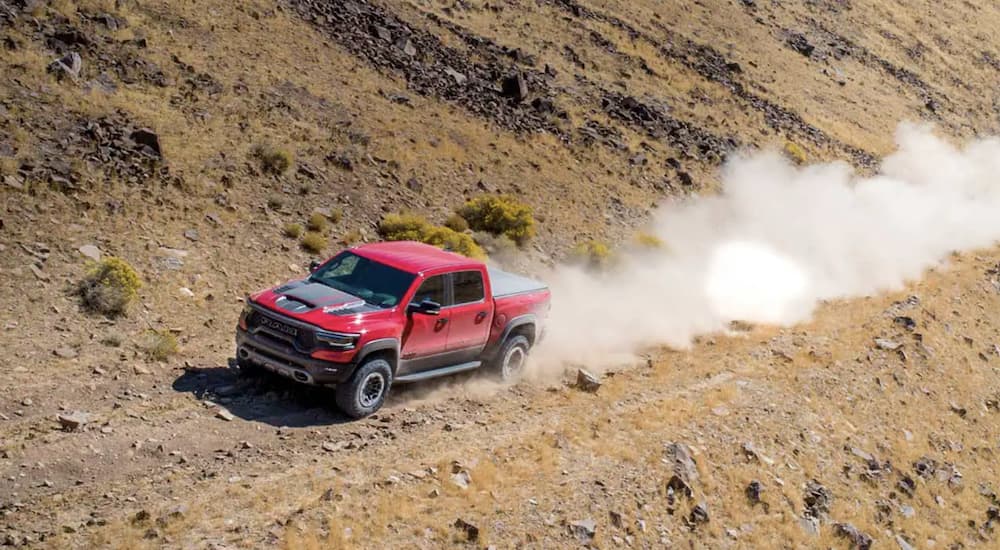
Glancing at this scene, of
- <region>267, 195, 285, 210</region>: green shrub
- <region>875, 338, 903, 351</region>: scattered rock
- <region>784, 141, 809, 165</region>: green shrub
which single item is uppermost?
<region>784, 141, 809, 165</region>: green shrub

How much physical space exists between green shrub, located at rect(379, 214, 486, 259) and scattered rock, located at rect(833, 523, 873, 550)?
10.3 m

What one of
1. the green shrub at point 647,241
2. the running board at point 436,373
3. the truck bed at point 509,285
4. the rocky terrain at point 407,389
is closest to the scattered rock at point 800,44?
the rocky terrain at point 407,389

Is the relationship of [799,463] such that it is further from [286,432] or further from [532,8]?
[532,8]

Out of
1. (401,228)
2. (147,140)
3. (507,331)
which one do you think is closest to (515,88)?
(401,228)

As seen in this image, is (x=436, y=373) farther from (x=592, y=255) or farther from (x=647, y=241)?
(x=647, y=241)

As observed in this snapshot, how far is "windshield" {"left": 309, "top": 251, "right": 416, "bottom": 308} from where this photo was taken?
12.4 metres

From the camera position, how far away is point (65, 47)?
2184 centimetres

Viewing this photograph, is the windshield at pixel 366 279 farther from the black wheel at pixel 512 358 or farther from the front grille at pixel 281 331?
the black wheel at pixel 512 358

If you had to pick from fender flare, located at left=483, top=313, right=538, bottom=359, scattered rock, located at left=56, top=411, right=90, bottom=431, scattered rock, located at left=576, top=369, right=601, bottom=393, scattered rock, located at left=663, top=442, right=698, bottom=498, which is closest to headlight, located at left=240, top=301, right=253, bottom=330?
scattered rock, located at left=56, top=411, right=90, bottom=431

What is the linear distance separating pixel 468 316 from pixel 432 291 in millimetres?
788

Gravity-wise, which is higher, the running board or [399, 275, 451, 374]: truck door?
[399, 275, 451, 374]: truck door

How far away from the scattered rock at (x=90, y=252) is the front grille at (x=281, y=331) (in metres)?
5.42

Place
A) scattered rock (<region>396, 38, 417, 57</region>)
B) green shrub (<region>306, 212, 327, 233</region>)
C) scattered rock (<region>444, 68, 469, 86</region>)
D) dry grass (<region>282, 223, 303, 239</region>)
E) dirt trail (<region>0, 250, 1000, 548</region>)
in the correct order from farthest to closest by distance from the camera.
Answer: scattered rock (<region>396, 38, 417, 57</region>) → scattered rock (<region>444, 68, 469, 86</region>) → green shrub (<region>306, 212, 327, 233</region>) → dry grass (<region>282, 223, 303, 239</region>) → dirt trail (<region>0, 250, 1000, 548</region>)

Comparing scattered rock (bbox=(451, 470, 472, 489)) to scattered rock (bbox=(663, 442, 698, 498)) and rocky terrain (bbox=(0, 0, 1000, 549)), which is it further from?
scattered rock (bbox=(663, 442, 698, 498))
